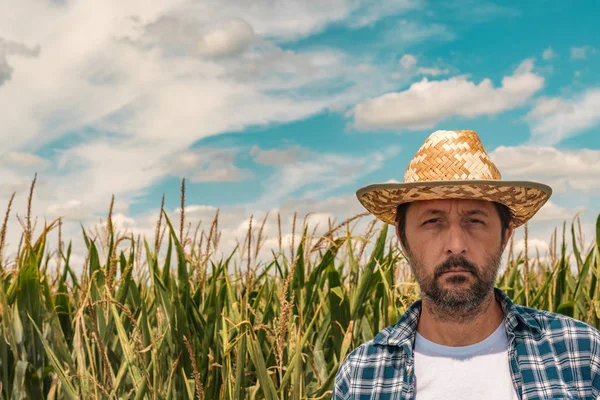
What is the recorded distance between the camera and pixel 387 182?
256 centimetres

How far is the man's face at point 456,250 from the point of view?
7.99 ft

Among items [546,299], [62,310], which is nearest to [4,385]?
[62,310]

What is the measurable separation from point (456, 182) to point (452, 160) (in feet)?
0.62

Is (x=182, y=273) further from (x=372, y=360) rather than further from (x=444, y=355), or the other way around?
(x=444, y=355)

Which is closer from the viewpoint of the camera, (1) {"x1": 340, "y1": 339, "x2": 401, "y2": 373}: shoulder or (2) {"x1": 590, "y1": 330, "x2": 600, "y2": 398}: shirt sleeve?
(2) {"x1": 590, "y1": 330, "x2": 600, "y2": 398}: shirt sleeve

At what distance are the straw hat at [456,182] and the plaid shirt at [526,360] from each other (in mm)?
386

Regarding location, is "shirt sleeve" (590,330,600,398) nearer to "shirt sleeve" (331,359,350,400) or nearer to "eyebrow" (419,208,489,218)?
"eyebrow" (419,208,489,218)

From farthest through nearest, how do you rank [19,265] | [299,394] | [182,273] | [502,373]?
1. [19,265]
2. [182,273]
3. [299,394]
4. [502,373]

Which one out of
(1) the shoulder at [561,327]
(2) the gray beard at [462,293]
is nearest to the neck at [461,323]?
(2) the gray beard at [462,293]

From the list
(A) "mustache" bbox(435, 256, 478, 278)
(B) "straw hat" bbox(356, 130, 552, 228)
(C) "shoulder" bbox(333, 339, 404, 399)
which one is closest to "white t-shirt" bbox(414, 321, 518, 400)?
(C) "shoulder" bbox(333, 339, 404, 399)

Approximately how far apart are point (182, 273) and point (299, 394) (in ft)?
2.78

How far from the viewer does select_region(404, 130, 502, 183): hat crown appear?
2541mm

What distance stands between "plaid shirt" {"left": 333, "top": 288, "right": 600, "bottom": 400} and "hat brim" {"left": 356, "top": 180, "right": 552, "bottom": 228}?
361 mm

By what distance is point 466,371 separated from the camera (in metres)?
2.36
